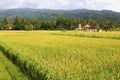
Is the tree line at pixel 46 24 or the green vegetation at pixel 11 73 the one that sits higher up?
the green vegetation at pixel 11 73

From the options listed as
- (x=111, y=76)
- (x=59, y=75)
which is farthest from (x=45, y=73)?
(x=111, y=76)

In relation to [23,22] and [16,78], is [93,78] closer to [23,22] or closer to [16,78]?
[16,78]

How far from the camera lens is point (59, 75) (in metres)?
12.3

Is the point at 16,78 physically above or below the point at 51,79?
below

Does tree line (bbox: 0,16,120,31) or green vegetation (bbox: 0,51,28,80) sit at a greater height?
green vegetation (bbox: 0,51,28,80)

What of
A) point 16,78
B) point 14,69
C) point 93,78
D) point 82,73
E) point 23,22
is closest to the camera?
point 93,78

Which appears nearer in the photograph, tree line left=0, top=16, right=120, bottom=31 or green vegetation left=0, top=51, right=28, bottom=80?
green vegetation left=0, top=51, right=28, bottom=80

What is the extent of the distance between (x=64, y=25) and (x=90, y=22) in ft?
79.2

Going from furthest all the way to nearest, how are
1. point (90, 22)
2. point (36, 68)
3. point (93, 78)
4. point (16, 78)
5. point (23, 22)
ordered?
1. point (90, 22)
2. point (23, 22)
3. point (16, 78)
4. point (36, 68)
5. point (93, 78)

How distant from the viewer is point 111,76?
39.1 feet

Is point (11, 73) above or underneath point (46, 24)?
above

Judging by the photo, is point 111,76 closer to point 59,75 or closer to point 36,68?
point 59,75

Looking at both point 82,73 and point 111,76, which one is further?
point 82,73

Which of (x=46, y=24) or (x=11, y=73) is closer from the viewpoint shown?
(x=11, y=73)
